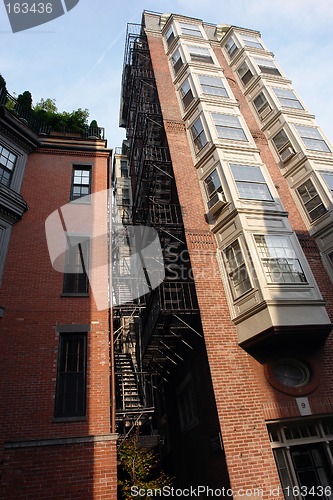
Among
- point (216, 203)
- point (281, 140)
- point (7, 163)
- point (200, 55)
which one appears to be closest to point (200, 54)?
point (200, 55)

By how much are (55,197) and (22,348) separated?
19.6 ft

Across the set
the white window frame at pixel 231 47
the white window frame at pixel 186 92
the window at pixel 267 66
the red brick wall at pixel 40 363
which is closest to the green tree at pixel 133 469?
the red brick wall at pixel 40 363

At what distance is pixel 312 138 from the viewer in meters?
16.4

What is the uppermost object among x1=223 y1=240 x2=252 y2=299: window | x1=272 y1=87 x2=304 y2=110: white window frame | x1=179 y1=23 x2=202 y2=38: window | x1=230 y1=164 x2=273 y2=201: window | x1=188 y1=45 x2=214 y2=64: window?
x1=179 y1=23 x2=202 y2=38: window

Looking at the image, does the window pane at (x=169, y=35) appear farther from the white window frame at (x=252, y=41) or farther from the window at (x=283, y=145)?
the window at (x=283, y=145)

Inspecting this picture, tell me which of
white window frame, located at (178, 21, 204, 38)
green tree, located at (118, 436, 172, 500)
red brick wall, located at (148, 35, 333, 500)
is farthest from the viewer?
white window frame, located at (178, 21, 204, 38)

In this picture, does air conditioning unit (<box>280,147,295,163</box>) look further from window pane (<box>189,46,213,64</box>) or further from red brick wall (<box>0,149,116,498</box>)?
red brick wall (<box>0,149,116,498</box>)

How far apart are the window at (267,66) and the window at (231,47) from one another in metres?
2.01

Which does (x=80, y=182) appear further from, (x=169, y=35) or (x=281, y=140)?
(x=169, y=35)

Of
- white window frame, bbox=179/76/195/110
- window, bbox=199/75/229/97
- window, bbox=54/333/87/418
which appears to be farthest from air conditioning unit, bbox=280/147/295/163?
window, bbox=54/333/87/418

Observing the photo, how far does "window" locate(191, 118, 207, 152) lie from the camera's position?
15.5 metres

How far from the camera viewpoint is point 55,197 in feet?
41.9

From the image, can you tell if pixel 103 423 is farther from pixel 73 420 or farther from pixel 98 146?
pixel 98 146

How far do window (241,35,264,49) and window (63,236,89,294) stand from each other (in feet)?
62.3
